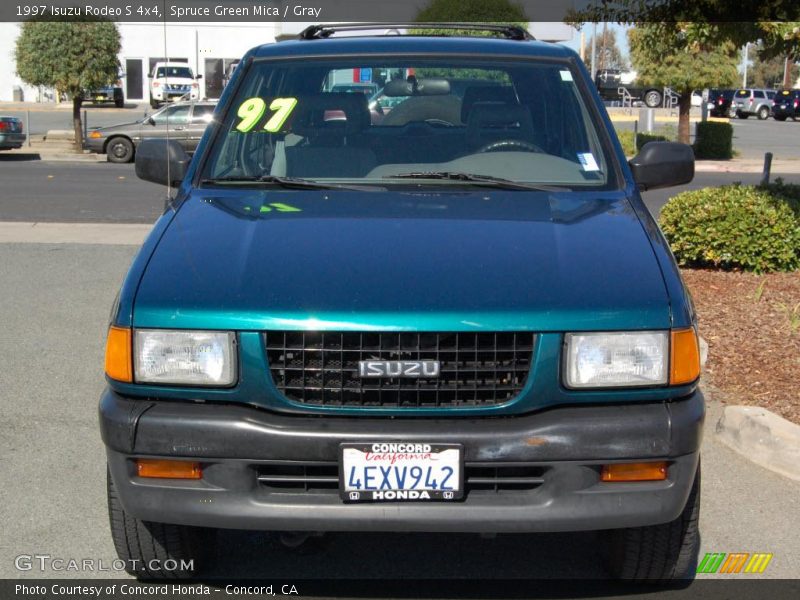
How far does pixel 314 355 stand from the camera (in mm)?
3375

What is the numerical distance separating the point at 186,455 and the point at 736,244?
671 centimetres

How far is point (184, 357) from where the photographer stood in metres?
3.41

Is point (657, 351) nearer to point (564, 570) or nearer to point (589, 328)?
point (589, 328)

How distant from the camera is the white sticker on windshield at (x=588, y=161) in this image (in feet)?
15.3

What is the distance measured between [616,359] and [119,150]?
22.4 m

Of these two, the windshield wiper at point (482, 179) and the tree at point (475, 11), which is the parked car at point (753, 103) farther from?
the windshield wiper at point (482, 179)

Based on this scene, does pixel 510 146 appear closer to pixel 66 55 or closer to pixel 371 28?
pixel 371 28

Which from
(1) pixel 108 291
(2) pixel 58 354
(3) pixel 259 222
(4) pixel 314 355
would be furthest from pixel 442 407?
(1) pixel 108 291

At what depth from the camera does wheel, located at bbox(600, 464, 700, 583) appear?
373 centimetres

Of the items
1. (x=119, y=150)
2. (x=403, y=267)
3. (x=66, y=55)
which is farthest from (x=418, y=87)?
(x=66, y=55)

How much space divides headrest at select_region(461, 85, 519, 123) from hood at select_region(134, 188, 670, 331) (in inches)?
36.2

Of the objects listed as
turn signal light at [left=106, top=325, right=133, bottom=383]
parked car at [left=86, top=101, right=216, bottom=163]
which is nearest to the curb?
turn signal light at [left=106, top=325, right=133, bottom=383]

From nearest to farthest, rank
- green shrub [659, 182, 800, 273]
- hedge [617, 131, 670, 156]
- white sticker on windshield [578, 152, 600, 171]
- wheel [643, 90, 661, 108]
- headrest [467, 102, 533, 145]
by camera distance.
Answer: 1. white sticker on windshield [578, 152, 600, 171]
2. headrest [467, 102, 533, 145]
3. green shrub [659, 182, 800, 273]
4. hedge [617, 131, 670, 156]
5. wheel [643, 90, 661, 108]

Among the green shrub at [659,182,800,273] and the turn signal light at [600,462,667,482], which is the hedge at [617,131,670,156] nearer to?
the green shrub at [659,182,800,273]
